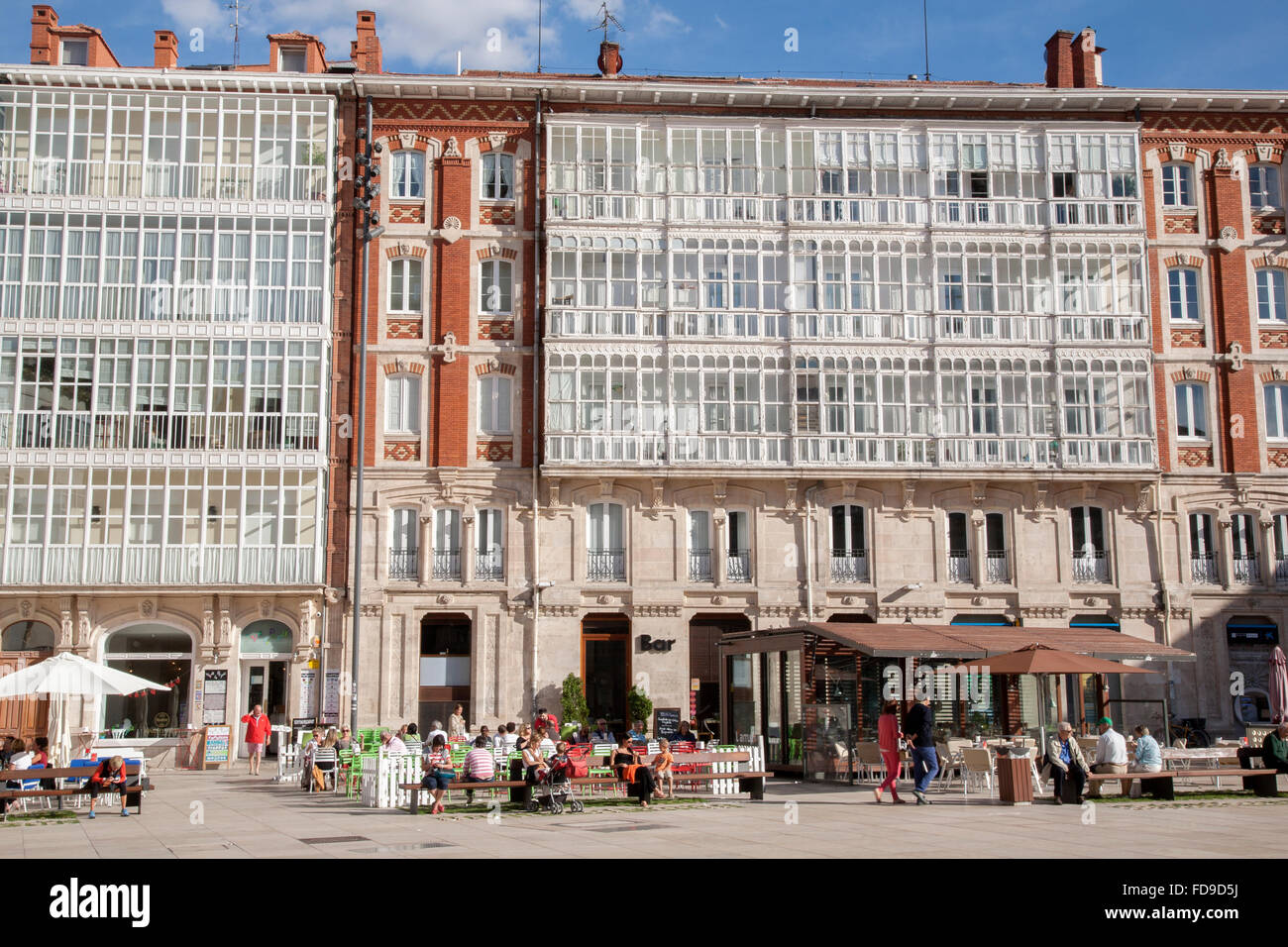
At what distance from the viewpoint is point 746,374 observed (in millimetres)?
36750

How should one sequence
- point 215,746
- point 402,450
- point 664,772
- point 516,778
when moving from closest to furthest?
point 516,778, point 664,772, point 215,746, point 402,450

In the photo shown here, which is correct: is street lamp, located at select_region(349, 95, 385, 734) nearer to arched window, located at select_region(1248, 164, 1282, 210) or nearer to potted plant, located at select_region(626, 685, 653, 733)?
potted plant, located at select_region(626, 685, 653, 733)

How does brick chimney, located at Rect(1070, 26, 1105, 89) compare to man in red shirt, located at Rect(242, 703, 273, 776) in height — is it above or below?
above

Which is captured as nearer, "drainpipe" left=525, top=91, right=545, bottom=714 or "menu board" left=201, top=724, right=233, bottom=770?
"menu board" left=201, top=724, right=233, bottom=770

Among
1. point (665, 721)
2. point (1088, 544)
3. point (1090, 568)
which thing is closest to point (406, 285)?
point (665, 721)

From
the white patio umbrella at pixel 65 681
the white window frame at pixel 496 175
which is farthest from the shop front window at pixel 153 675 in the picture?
the white window frame at pixel 496 175

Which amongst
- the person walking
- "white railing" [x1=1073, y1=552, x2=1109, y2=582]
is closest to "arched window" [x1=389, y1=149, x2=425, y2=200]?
"white railing" [x1=1073, y1=552, x2=1109, y2=582]

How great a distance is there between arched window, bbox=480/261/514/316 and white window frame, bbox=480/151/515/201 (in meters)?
1.99

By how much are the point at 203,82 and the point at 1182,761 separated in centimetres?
3071

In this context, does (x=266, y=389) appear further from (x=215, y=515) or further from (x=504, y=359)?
(x=504, y=359)

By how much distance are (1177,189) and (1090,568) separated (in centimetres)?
1194

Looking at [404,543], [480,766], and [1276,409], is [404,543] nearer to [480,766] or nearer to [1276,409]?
[480,766]

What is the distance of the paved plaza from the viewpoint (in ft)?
44.5

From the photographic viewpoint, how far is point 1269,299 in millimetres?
38719
